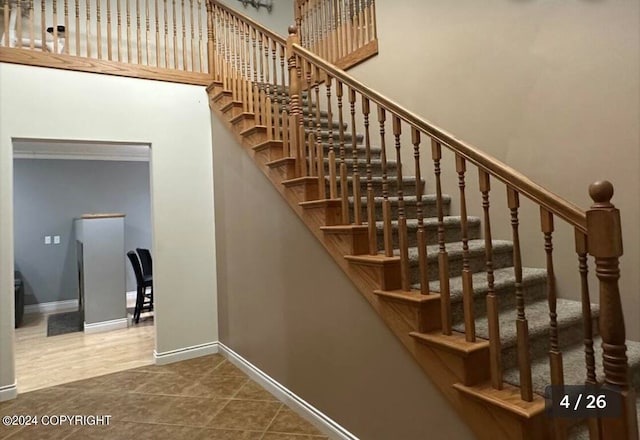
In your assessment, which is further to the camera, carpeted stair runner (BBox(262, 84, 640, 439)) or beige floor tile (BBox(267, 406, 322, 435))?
beige floor tile (BBox(267, 406, 322, 435))

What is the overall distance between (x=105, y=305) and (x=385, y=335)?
4508 mm

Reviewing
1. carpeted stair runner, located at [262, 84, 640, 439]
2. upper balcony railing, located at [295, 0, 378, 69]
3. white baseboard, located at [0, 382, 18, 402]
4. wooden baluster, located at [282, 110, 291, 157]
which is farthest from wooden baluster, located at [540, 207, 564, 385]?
white baseboard, located at [0, 382, 18, 402]

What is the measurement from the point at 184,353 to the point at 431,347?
286cm

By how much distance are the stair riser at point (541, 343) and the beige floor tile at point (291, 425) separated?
4.35ft

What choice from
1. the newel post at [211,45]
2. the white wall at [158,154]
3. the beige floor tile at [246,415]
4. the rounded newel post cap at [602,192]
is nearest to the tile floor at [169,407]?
the beige floor tile at [246,415]

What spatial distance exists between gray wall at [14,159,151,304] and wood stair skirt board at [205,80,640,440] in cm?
498

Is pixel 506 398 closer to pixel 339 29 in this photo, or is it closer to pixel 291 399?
pixel 291 399

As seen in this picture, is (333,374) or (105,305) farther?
(105,305)

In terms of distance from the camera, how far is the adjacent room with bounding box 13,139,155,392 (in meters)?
4.34

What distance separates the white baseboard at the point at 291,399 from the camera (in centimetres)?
241

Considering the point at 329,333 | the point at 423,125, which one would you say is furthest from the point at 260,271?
the point at 423,125

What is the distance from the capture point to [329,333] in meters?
2.44

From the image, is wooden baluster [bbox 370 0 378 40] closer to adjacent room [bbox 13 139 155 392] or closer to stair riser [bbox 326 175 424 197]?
stair riser [bbox 326 175 424 197]

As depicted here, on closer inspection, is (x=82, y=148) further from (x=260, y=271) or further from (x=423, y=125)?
(x=423, y=125)
